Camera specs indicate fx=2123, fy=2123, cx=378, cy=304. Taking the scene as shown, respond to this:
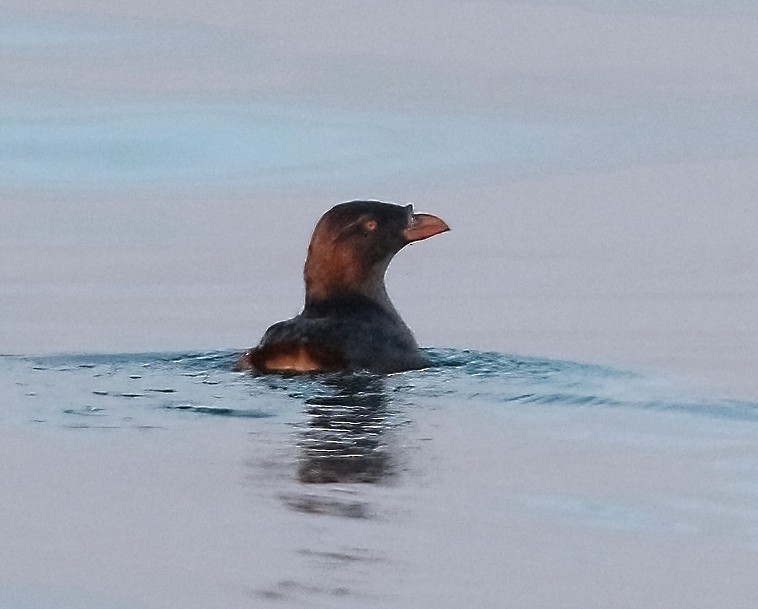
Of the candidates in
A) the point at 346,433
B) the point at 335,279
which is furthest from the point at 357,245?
the point at 346,433

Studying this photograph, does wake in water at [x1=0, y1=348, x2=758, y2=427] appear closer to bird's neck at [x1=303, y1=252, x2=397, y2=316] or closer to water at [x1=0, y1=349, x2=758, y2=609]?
water at [x1=0, y1=349, x2=758, y2=609]

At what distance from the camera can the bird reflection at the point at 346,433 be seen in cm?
881

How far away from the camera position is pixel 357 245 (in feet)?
42.2

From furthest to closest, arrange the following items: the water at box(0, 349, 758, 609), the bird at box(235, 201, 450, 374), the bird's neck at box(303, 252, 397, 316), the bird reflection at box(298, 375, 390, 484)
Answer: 1. the bird's neck at box(303, 252, 397, 316)
2. the bird at box(235, 201, 450, 374)
3. the bird reflection at box(298, 375, 390, 484)
4. the water at box(0, 349, 758, 609)

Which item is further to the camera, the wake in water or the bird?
the bird

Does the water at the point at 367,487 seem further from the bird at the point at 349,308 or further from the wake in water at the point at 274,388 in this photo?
the bird at the point at 349,308

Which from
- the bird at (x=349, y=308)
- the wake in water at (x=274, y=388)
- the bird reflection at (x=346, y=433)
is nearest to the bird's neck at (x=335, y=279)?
the bird at (x=349, y=308)

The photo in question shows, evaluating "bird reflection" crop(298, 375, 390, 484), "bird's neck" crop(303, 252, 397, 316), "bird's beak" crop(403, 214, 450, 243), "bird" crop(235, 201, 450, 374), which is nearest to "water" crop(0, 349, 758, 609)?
"bird reflection" crop(298, 375, 390, 484)

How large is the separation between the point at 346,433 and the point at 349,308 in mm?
2635

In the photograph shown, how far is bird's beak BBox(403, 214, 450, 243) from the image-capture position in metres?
13.2

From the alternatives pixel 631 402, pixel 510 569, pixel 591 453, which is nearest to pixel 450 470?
pixel 591 453

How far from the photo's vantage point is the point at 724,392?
1191 cm

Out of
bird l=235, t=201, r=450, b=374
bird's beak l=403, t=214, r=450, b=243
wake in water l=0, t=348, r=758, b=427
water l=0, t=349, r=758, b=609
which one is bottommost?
water l=0, t=349, r=758, b=609

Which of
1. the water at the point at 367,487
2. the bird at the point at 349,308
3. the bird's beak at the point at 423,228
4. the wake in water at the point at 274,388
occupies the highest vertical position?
the bird's beak at the point at 423,228
